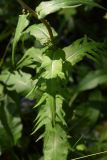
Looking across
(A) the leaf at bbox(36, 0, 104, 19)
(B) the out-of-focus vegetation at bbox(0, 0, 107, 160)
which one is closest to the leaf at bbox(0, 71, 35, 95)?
(B) the out-of-focus vegetation at bbox(0, 0, 107, 160)

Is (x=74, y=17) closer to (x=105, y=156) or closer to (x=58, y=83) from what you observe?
(x=105, y=156)

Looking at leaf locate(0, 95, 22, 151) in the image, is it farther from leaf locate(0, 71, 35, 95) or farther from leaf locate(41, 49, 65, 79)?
leaf locate(41, 49, 65, 79)

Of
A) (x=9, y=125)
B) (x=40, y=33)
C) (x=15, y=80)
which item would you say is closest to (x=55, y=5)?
(x=40, y=33)

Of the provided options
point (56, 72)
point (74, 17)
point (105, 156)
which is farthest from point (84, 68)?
point (56, 72)

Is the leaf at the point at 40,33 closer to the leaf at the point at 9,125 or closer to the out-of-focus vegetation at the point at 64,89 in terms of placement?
the out-of-focus vegetation at the point at 64,89

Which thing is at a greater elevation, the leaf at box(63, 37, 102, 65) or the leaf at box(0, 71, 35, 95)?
the leaf at box(63, 37, 102, 65)

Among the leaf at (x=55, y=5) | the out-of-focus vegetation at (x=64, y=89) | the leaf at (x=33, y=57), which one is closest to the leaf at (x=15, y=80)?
the out-of-focus vegetation at (x=64, y=89)
